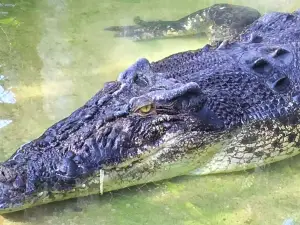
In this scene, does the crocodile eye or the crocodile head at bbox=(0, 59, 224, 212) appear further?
the crocodile eye

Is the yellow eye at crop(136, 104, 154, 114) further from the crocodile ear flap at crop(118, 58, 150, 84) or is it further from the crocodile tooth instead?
the crocodile tooth

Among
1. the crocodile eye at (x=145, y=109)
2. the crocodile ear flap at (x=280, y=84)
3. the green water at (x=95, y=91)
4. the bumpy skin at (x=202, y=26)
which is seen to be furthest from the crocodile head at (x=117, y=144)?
the bumpy skin at (x=202, y=26)

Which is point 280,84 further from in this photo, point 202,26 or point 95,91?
point 202,26

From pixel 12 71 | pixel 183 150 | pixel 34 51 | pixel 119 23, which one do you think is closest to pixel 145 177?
pixel 183 150

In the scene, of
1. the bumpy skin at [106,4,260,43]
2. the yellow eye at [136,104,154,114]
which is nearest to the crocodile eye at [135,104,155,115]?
the yellow eye at [136,104,154,114]

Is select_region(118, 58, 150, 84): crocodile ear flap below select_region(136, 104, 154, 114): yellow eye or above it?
above

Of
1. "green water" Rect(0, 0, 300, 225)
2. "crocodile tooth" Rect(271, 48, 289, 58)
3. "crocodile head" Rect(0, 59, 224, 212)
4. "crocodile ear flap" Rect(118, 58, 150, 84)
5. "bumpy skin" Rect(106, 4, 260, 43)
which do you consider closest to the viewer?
"crocodile head" Rect(0, 59, 224, 212)

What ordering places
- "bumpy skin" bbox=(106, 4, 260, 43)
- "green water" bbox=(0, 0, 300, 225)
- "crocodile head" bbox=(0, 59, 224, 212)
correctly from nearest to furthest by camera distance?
1. "crocodile head" bbox=(0, 59, 224, 212)
2. "green water" bbox=(0, 0, 300, 225)
3. "bumpy skin" bbox=(106, 4, 260, 43)

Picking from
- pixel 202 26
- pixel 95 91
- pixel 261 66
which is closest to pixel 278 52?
pixel 261 66
